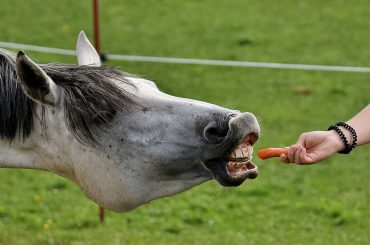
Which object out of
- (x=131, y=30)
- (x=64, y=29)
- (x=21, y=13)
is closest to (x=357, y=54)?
(x=131, y=30)

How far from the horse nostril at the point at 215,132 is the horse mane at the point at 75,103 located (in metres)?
0.27

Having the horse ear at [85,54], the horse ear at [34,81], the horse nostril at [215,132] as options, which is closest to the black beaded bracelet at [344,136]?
Result: the horse nostril at [215,132]

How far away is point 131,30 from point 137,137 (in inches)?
282

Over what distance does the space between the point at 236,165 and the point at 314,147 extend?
0.41 m

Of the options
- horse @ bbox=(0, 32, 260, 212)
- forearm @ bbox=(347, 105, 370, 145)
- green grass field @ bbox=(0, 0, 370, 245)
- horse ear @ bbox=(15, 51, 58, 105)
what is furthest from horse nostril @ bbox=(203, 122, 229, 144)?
forearm @ bbox=(347, 105, 370, 145)

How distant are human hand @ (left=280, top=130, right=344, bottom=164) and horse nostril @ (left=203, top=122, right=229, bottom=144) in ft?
1.32

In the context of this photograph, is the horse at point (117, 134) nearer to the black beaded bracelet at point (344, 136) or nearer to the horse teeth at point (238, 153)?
the horse teeth at point (238, 153)

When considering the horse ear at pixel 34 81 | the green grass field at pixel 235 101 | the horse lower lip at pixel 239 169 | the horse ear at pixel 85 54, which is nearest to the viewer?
the horse ear at pixel 34 81

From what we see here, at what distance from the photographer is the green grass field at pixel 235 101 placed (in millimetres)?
5719

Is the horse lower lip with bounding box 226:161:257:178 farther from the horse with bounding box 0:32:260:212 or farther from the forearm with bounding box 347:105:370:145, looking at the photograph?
the forearm with bounding box 347:105:370:145

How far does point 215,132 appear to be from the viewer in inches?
111

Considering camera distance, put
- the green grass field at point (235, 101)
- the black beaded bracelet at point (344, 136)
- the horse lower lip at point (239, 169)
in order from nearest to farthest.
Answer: the horse lower lip at point (239, 169) → the black beaded bracelet at point (344, 136) → the green grass field at point (235, 101)

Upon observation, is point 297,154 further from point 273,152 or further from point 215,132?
point 215,132

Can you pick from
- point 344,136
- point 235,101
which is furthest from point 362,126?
point 235,101
